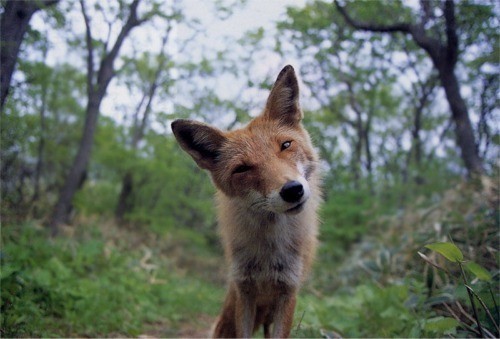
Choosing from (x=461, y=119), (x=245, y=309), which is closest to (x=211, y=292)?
(x=245, y=309)

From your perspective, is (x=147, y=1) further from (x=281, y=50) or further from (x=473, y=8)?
(x=473, y=8)

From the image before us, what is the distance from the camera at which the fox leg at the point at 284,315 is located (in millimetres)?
2812

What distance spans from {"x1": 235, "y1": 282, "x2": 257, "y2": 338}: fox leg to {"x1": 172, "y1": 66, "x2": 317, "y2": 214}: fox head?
26.8 inches

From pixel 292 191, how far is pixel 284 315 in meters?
1.07

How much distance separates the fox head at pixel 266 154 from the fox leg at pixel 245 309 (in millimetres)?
680

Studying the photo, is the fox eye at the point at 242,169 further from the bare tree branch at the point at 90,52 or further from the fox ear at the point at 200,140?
the bare tree branch at the point at 90,52

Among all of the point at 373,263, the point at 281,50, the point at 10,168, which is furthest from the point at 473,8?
the point at 10,168

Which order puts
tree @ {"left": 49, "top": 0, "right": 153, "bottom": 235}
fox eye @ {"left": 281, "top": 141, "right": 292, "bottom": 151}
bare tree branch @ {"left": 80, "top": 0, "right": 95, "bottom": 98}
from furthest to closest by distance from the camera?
tree @ {"left": 49, "top": 0, "right": 153, "bottom": 235}
bare tree branch @ {"left": 80, "top": 0, "right": 95, "bottom": 98}
fox eye @ {"left": 281, "top": 141, "right": 292, "bottom": 151}

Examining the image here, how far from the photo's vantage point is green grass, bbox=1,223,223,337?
3.28 metres

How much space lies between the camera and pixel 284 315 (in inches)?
112

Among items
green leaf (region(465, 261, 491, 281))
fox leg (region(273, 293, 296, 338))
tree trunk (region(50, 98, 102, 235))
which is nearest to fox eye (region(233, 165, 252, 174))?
fox leg (region(273, 293, 296, 338))

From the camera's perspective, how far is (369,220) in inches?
391

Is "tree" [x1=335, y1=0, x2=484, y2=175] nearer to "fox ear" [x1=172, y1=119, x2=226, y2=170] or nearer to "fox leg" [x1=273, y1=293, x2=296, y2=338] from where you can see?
"fox ear" [x1=172, y1=119, x2=226, y2=170]

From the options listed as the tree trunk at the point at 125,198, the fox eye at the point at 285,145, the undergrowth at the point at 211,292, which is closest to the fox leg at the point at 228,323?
the undergrowth at the point at 211,292
